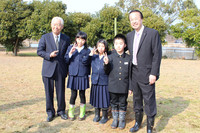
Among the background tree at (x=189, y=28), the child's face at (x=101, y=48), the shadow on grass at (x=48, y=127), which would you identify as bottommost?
the shadow on grass at (x=48, y=127)

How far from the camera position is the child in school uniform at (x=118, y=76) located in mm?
3600

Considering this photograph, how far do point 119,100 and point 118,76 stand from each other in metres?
0.49

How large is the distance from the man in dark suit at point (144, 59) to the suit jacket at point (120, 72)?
16 centimetres

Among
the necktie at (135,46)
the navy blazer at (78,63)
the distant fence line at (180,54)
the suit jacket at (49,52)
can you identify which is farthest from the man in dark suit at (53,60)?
the distant fence line at (180,54)

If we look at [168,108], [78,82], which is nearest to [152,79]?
[78,82]

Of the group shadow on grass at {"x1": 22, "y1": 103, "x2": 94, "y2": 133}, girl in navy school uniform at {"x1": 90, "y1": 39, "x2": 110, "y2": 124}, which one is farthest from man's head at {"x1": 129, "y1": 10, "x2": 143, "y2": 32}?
shadow on grass at {"x1": 22, "y1": 103, "x2": 94, "y2": 133}

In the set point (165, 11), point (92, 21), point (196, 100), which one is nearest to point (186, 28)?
point (92, 21)

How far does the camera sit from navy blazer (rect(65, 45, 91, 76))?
3936 millimetres

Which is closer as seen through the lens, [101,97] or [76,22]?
[101,97]

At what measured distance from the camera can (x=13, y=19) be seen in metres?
21.0

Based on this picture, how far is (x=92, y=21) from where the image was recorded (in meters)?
22.6

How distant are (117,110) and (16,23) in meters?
20.7

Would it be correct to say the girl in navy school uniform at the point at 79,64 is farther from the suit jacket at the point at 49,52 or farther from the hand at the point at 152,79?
the hand at the point at 152,79

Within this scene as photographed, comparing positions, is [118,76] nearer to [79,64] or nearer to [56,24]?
[79,64]
